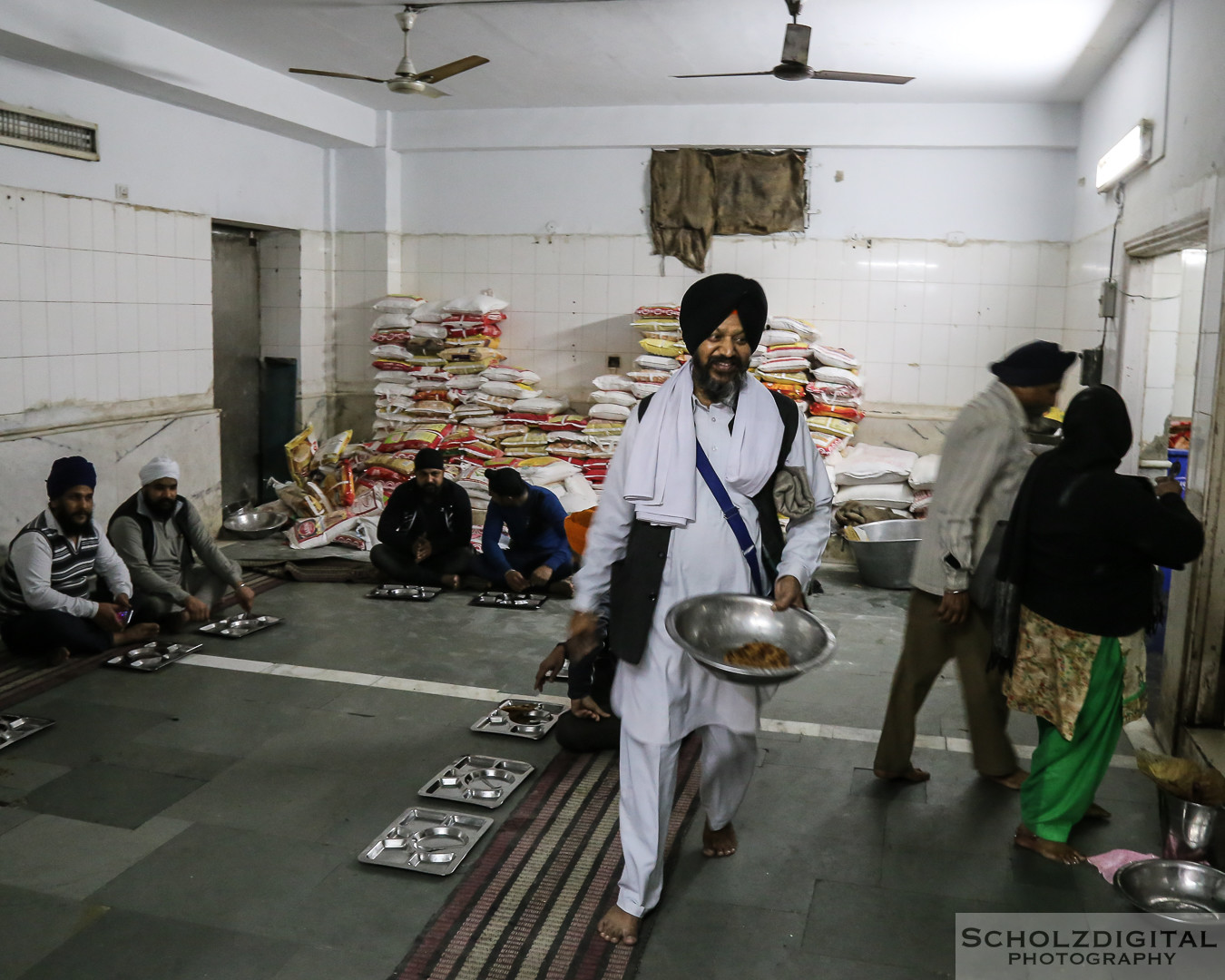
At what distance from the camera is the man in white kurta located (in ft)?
9.36

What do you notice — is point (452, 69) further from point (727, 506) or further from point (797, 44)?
point (727, 506)

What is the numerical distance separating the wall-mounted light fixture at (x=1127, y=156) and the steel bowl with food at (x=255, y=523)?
6.53 metres

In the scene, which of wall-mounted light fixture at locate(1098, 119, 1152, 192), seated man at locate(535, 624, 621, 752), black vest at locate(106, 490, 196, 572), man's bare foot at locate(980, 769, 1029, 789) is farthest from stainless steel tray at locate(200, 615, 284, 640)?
wall-mounted light fixture at locate(1098, 119, 1152, 192)

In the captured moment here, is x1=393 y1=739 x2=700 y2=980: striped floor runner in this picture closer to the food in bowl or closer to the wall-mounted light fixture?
the food in bowl

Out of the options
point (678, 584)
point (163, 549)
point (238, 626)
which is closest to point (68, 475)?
point (163, 549)

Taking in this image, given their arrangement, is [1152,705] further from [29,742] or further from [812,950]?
[29,742]

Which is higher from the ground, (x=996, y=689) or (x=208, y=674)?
(x=996, y=689)

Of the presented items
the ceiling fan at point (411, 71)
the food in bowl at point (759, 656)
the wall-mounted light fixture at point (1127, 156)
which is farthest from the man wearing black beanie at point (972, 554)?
the ceiling fan at point (411, 71)

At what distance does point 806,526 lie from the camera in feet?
9.71

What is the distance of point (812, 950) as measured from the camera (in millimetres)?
2893

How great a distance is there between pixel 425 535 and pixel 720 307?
446cm

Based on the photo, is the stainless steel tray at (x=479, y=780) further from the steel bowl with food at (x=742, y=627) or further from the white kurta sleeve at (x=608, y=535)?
the steel bowl with food at (x=742, y=627)

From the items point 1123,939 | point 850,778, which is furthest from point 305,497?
point 1123,939

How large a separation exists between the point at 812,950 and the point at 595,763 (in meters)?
1.40
